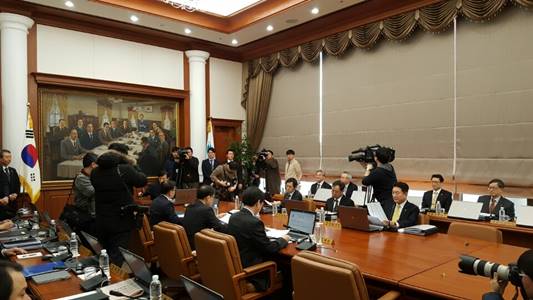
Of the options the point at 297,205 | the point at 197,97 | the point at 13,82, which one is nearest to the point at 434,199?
the point at 297,205

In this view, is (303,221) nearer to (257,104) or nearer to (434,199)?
(434,199)

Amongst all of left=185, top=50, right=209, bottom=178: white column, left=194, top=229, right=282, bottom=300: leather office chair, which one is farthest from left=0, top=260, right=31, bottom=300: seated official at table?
left=185, top=50, right=209, bottom=178: white column

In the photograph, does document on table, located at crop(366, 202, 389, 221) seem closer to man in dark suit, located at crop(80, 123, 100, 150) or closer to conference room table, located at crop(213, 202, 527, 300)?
conference room table, located at crop(213, 202, 527, 300)

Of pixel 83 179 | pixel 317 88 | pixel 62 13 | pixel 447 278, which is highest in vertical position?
pixel 62 13

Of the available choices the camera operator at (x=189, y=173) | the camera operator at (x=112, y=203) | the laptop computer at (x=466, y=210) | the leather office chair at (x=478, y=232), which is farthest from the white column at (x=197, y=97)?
the leather office chair at (x=478, y=232)

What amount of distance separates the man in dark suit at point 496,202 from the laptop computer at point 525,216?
55 cm

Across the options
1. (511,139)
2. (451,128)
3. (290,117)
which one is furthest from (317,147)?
(511,139)

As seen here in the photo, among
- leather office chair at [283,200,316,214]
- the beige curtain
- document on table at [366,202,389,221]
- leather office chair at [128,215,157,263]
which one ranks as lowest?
leather office chair at [128,215,157,263]

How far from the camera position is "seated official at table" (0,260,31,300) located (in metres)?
1.45

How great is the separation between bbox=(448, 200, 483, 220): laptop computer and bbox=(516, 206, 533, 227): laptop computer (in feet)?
1.44

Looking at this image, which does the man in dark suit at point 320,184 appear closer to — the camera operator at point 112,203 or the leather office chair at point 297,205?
the leather office chair at point 297,205

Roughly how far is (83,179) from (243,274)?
2225 millimetres

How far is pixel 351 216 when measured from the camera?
3.75 m

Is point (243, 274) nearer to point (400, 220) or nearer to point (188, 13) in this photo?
point (400, 220)
